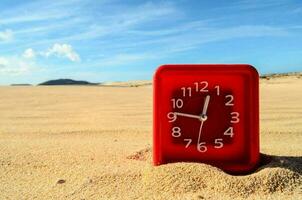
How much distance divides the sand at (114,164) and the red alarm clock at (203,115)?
156 millimetres

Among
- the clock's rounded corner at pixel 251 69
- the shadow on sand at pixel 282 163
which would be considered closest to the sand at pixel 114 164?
the shadow on sand at pixel 282 163

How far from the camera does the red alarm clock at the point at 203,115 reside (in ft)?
8.11

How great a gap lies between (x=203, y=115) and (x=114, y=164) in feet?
1.83

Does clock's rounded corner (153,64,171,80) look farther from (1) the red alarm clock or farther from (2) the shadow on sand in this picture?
(2) the shadow on sand

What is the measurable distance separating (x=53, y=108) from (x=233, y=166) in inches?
128

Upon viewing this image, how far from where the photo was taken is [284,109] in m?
5.06

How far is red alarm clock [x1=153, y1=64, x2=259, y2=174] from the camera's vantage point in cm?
247

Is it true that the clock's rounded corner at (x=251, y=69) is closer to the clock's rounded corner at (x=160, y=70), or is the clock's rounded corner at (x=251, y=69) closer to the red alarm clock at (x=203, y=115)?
the red alarm clock at (x=203, y=115)

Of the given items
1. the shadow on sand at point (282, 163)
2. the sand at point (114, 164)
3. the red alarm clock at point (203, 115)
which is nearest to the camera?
the sand at point (114, 164)

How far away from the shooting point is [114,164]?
2.66m

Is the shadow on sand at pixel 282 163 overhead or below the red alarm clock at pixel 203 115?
below

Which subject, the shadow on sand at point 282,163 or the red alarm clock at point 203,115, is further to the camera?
the red alarm clock at point 203,115

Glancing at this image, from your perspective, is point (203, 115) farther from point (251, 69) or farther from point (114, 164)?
point (114, 164)

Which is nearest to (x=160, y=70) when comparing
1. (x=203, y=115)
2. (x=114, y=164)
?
(x=203, y=115)
